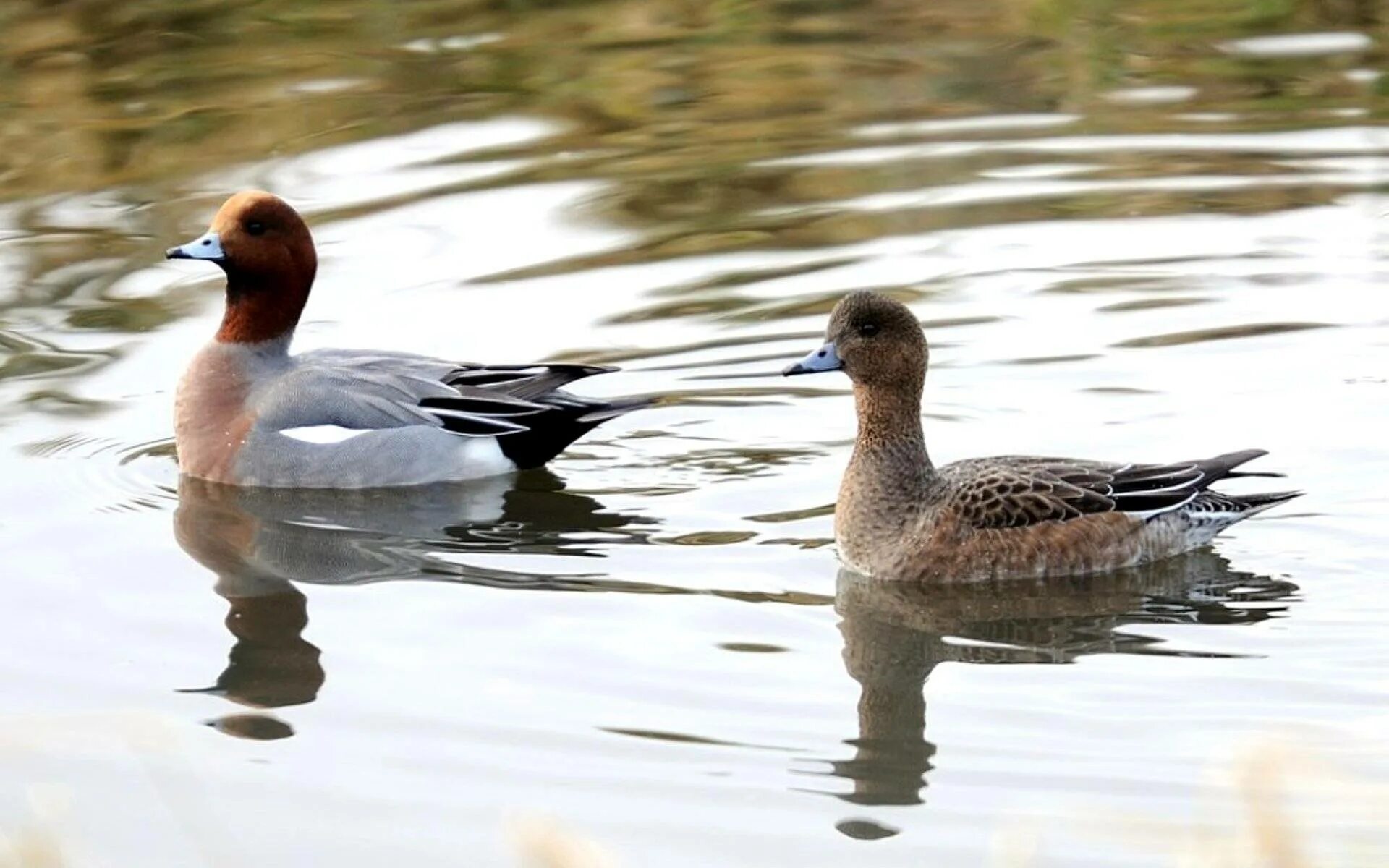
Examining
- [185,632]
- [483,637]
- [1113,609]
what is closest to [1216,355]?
[1113,609]

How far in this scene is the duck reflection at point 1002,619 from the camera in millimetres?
6570

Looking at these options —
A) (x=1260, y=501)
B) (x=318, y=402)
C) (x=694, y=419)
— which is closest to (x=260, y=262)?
(x=318, y=402)

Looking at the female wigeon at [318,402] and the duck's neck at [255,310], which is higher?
the duck's neck at [255,310]

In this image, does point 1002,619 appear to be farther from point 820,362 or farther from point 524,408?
point 524,408

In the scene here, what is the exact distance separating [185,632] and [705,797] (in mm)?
2198

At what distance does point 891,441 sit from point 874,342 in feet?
1.15

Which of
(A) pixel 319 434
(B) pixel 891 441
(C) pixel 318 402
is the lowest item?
(A) pixel 319 434

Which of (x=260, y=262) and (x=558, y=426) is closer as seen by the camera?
(x=558, y=426)

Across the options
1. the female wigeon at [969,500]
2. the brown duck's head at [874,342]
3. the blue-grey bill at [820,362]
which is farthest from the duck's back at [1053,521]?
the blue-grey bill at [820,362]

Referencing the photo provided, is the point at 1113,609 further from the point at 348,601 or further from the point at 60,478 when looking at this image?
the point at 60,478

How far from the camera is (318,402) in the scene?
9312 millimetres

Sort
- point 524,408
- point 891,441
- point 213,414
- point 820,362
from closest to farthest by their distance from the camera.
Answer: point 820,362
point 891,441
point 213,414
point 524,408

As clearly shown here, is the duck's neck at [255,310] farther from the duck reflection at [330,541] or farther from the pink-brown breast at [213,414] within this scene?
the duck reflection at [330,541]

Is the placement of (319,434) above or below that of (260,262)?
below
